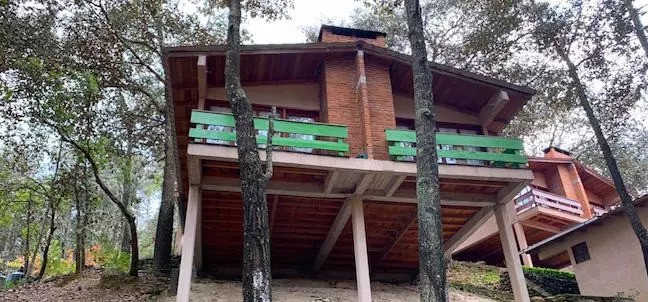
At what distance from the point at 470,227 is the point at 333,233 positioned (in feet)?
12.2

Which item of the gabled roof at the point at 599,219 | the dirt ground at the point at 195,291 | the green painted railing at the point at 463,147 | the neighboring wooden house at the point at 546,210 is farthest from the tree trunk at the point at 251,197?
the neighboring wooden house at the point at 546,210

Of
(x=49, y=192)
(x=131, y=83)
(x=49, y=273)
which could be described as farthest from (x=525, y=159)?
(x=49, y=273)

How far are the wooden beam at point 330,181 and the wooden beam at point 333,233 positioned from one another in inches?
27.6

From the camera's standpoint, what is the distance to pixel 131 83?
52.2ft

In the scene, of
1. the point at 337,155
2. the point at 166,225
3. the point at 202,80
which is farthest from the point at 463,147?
the point at 166,225

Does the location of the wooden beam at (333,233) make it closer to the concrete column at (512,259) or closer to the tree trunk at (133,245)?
the concrete column at (512,259)

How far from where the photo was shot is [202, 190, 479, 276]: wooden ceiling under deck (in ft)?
38.1

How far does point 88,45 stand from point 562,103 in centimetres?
1444

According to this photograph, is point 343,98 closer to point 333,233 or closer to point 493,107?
point 333,233

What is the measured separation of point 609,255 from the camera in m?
14.1

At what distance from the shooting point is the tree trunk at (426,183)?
629 centimetres

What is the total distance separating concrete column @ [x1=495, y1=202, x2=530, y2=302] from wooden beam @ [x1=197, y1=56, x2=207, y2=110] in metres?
7.62

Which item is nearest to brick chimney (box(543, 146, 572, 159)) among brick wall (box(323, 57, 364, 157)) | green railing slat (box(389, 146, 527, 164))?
green railing slat (box(389, 146, 527, 164))


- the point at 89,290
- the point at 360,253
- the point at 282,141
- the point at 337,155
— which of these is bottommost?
the point at 89,290
